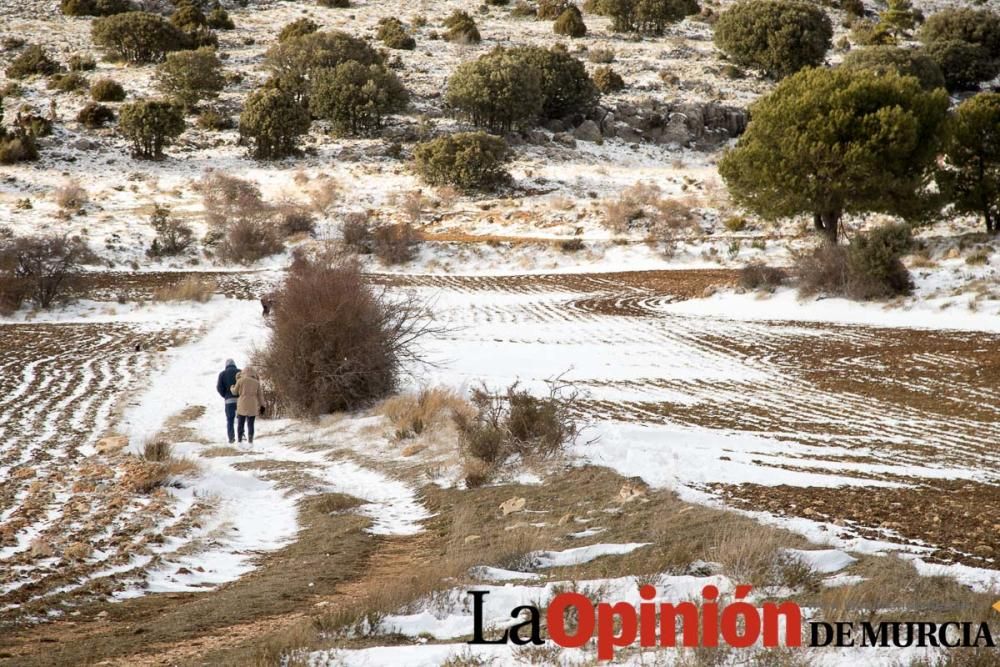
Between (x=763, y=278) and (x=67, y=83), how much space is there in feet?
Result: 151

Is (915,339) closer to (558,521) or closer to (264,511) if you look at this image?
(558,521)

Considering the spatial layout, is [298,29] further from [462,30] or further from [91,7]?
[91,7]

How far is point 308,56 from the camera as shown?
5456 cm

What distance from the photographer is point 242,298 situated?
30.5 m

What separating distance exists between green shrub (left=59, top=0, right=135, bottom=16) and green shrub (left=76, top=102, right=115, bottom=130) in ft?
69.8

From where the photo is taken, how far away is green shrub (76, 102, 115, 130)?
4894cm

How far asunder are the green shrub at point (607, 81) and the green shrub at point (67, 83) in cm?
3360

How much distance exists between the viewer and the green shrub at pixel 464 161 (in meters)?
43.8

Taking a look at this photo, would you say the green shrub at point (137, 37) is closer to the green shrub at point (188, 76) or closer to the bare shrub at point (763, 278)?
the green shrub at point (188, 76)

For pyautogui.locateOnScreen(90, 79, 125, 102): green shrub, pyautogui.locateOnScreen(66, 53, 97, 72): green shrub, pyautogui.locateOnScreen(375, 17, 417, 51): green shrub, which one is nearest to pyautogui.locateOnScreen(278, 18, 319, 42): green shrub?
pyautogui.locateOnScreen(375, 17, 417, 51): green shrub

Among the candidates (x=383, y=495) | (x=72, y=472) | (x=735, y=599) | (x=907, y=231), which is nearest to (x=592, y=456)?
(x=383, y=495)

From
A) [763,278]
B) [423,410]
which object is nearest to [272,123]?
[763,278]

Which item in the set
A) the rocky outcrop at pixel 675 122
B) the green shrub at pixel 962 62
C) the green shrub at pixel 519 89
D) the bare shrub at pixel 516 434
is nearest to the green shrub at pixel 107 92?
the green shrub at pixel 519 89

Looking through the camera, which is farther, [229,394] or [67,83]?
[67,83]
